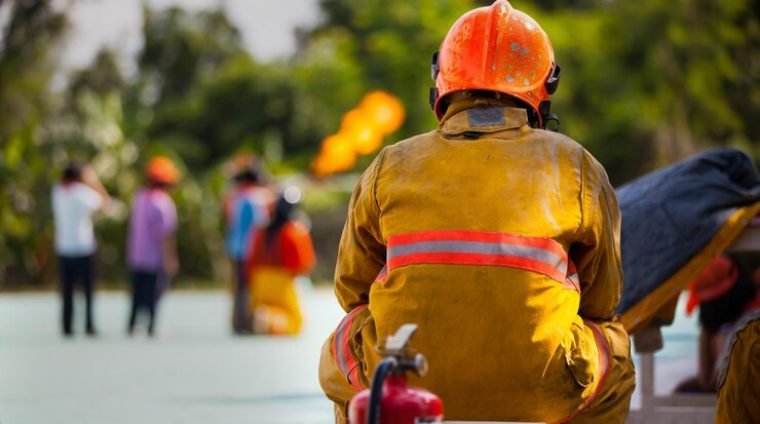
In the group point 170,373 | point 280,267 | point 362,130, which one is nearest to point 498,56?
point 170,373

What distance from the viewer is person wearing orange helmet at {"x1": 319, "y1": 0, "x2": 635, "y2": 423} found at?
12.5 feet

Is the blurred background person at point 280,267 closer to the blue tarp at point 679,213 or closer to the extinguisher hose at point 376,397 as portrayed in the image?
the blue tarp at point 679,213

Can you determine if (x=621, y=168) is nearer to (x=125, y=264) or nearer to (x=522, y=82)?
(x=125, y=264)

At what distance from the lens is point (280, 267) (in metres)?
16.9

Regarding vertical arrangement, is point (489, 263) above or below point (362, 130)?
above

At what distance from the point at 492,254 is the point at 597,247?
361 millimetres

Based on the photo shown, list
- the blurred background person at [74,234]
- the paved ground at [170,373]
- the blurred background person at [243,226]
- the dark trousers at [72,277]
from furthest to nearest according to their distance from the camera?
the blurred background person at [243,226]
the dark trousers at [72,277]
the blurred background person at [74,234]
the paved ground at [170,373]

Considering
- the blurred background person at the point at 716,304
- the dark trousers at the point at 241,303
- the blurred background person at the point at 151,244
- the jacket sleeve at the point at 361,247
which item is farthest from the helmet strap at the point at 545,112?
the dark trousers at the point at 241,303

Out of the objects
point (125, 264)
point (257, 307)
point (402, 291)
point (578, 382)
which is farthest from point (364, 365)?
point (125, 264)

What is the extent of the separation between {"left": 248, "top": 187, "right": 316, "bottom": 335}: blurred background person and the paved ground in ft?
1.12

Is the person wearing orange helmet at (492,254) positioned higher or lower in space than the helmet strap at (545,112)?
lower

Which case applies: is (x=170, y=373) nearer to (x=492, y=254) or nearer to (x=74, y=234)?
(x=74, y=234)

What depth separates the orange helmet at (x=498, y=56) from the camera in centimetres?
418

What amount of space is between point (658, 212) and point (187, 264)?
83.6ft
